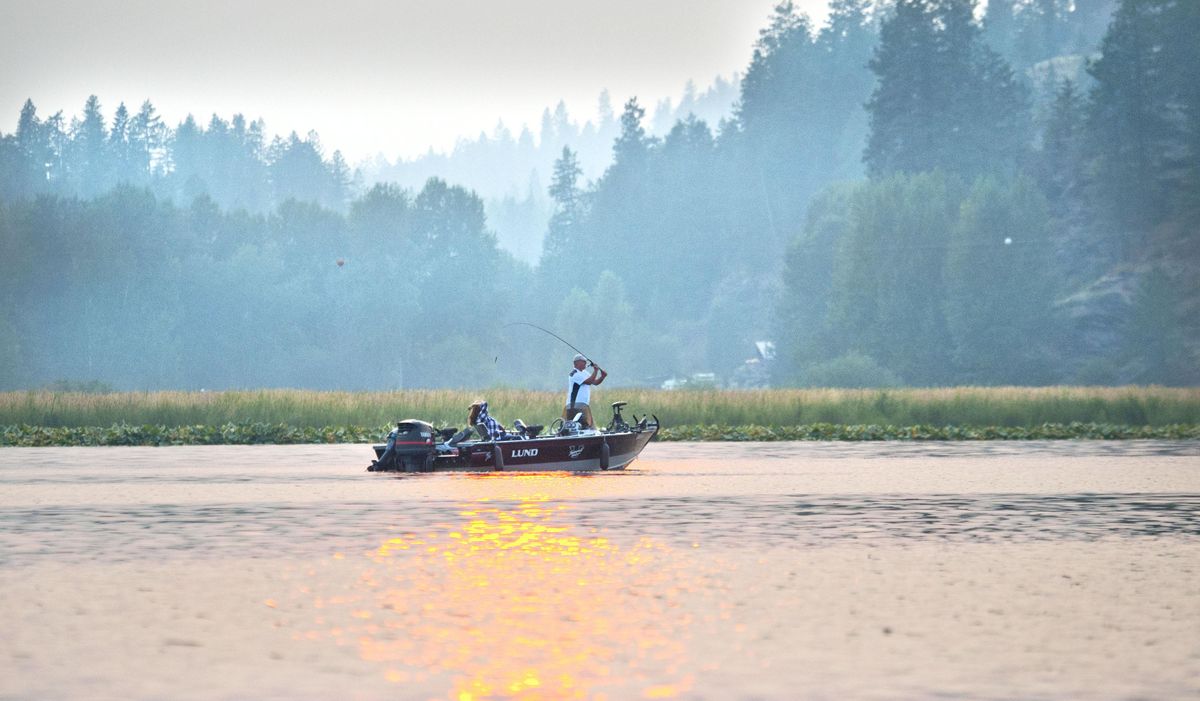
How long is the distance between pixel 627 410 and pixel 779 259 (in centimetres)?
12305

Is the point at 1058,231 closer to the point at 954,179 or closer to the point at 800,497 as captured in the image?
the point at 954,179

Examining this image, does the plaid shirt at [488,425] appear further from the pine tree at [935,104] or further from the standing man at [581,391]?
the pine tree at [935,104]

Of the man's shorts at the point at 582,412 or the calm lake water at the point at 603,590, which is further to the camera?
the man's shorts at the point at 582,412

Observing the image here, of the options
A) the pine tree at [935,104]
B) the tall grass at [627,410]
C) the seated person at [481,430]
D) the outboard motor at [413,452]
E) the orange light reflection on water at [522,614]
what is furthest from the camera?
the pine tree at [935,104]

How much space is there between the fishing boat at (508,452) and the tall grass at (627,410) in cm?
1546

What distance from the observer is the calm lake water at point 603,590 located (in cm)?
1299

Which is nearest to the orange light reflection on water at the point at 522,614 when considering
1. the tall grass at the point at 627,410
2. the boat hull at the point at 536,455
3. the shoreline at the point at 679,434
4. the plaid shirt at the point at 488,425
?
the boat hull at the point at 536,455

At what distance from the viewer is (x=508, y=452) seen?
36.1 metres

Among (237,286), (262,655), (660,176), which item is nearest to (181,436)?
(262,655)

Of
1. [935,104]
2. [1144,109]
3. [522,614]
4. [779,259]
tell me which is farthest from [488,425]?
[779,259]

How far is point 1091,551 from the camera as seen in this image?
21.6 meters

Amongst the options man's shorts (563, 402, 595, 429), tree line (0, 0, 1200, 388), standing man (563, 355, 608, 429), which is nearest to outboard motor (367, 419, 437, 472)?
standing man (563, 355, 608, 429)

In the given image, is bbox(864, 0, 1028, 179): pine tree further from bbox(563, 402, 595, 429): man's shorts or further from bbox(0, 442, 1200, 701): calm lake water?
bbox(0, 442, 1200, 701): calm lake water

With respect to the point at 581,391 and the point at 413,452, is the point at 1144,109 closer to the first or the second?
the point at 581,391
